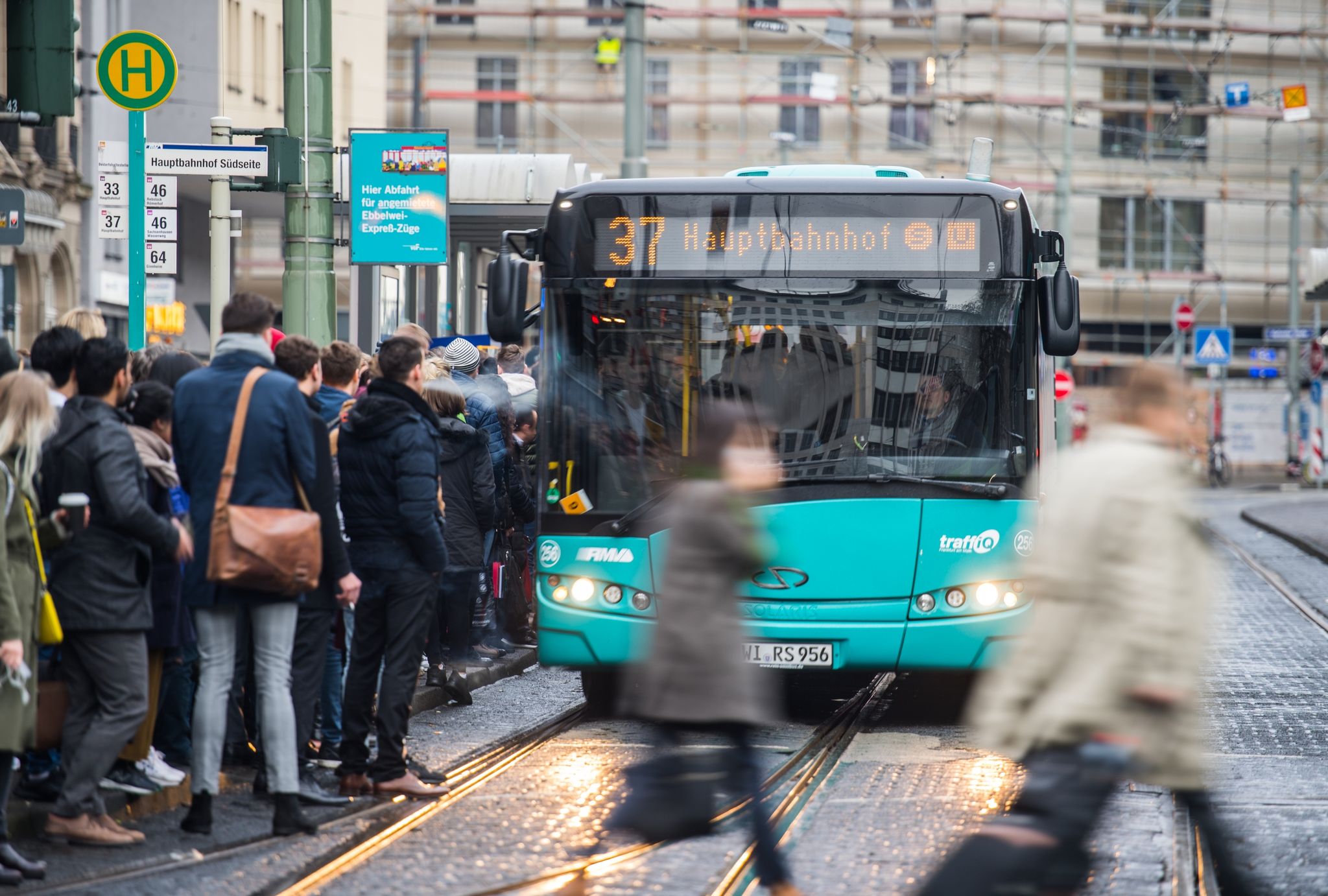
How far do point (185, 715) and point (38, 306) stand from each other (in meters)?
22.0

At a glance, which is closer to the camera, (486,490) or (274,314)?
(274,314)

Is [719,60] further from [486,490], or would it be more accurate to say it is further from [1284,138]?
[486,490]

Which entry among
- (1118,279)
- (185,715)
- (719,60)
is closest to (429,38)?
(719,60)

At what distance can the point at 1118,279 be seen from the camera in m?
48.6

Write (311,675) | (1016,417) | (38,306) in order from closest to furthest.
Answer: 1. (311,675)
2. (1016,417)
3. (38,306)

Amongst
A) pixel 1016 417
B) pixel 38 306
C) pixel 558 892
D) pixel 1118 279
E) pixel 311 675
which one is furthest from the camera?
pixel 1118 279

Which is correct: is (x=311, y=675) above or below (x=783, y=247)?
below

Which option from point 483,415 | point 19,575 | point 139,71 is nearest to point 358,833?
point 19,575

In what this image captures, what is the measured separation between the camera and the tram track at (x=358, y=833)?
6125 millimetres

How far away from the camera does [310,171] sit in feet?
36.9

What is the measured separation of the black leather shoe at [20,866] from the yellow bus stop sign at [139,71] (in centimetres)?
558

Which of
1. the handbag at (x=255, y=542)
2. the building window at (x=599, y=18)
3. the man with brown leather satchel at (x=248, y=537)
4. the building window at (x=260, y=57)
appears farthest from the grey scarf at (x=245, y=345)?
the building window at (x=599, y=18)

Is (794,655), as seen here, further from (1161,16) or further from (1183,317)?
(1161,16)

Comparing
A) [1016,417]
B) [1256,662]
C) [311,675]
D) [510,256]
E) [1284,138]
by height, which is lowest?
[1256,662]
